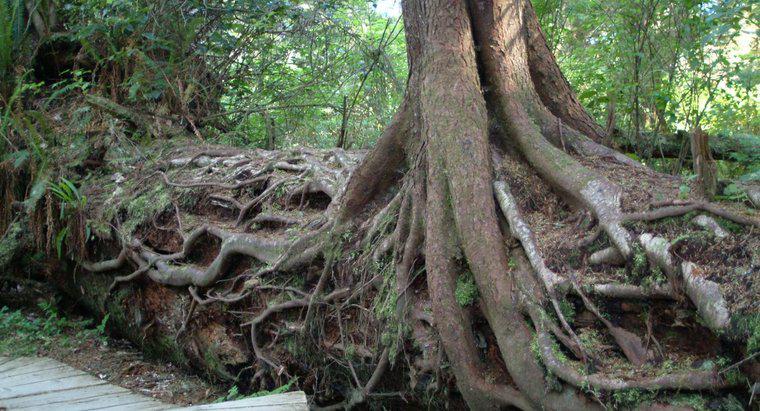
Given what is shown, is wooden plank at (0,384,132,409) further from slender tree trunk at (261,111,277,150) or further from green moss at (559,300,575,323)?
slender tree trunk at (261,111,277,150)

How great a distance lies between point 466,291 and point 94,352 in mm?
5026

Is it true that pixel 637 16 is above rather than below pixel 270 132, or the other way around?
above

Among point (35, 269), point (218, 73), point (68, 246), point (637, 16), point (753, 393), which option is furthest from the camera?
point (218, 73)

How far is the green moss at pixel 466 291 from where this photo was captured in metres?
4.58

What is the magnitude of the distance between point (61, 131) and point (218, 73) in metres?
2.51

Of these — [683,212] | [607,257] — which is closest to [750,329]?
[683,212]

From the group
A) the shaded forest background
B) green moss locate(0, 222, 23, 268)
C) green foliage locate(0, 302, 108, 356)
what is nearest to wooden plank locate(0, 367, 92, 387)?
green foliage locate(0, 302, 108, 356)

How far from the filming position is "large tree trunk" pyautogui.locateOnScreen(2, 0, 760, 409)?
3895 mm

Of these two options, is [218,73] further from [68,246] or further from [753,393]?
[753,393]

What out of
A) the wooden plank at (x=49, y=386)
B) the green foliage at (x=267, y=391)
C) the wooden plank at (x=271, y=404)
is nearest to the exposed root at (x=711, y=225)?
the wooden plank at (x=271, y=404)

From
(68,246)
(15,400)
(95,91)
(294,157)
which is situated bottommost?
(15,400)

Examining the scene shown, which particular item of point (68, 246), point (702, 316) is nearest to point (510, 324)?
point (702, 316)

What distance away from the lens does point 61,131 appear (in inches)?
379

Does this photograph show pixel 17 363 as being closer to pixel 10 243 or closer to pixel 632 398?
pixel 10 243
